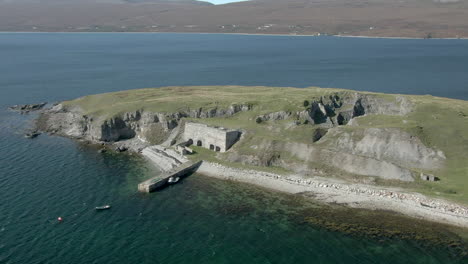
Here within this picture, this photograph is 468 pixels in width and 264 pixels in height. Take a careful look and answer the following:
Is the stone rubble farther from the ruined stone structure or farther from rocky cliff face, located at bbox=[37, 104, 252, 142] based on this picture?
rocky cliff face, located at bbox=[37, 104, 252, 142]

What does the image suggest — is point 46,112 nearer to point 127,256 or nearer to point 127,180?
point 127,180

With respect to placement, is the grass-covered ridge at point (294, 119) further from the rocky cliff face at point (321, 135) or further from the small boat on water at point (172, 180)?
the small boat on water at point (172, 180)

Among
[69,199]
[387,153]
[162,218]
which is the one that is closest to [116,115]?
[69,199]

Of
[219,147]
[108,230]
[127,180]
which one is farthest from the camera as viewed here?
[219,147]

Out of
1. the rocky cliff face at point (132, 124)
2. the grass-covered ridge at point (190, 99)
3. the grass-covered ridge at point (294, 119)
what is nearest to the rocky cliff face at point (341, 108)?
the grass-covered ridge at point (294, 119)

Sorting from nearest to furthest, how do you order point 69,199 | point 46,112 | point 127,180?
point 69,199, point 127,180, point 46,112

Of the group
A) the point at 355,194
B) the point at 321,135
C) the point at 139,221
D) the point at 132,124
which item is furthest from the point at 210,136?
the point at 355,194
